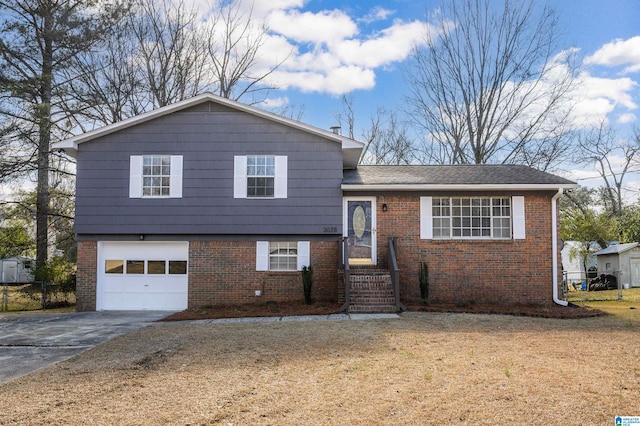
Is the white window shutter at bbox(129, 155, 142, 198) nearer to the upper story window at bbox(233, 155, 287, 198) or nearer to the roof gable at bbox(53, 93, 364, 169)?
the roof gable at bbox(53, 93, 364, 169)

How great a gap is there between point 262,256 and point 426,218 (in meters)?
4.75

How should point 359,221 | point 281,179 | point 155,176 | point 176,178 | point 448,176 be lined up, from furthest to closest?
point 448,176
point 359,221
point 155,176
point 176,178
point 281,179

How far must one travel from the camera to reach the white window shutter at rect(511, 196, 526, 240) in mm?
13664

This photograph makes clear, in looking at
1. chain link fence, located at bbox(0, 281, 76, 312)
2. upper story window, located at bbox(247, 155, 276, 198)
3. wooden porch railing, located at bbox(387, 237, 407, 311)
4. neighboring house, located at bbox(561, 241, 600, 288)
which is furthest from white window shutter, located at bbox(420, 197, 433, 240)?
neighboring house, located at bbox(561, 241, 600, 288)

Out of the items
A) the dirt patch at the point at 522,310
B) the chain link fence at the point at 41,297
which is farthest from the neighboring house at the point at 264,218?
the chain link fence at the point at 41,297

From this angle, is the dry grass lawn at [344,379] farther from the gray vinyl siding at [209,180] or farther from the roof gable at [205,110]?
the roof gable at [205,110]

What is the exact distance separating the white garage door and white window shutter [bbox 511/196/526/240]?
9.32 metres

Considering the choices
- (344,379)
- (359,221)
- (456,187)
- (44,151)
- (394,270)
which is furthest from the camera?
(44,151)

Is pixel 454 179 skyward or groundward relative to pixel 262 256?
skyward

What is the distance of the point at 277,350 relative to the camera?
7.72 m

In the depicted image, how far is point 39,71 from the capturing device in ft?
64.5

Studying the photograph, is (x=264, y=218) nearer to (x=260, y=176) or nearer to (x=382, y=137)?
(x=260, y=176)

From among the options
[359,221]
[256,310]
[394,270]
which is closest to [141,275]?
[256,310]

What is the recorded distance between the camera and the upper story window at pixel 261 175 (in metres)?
14.0
